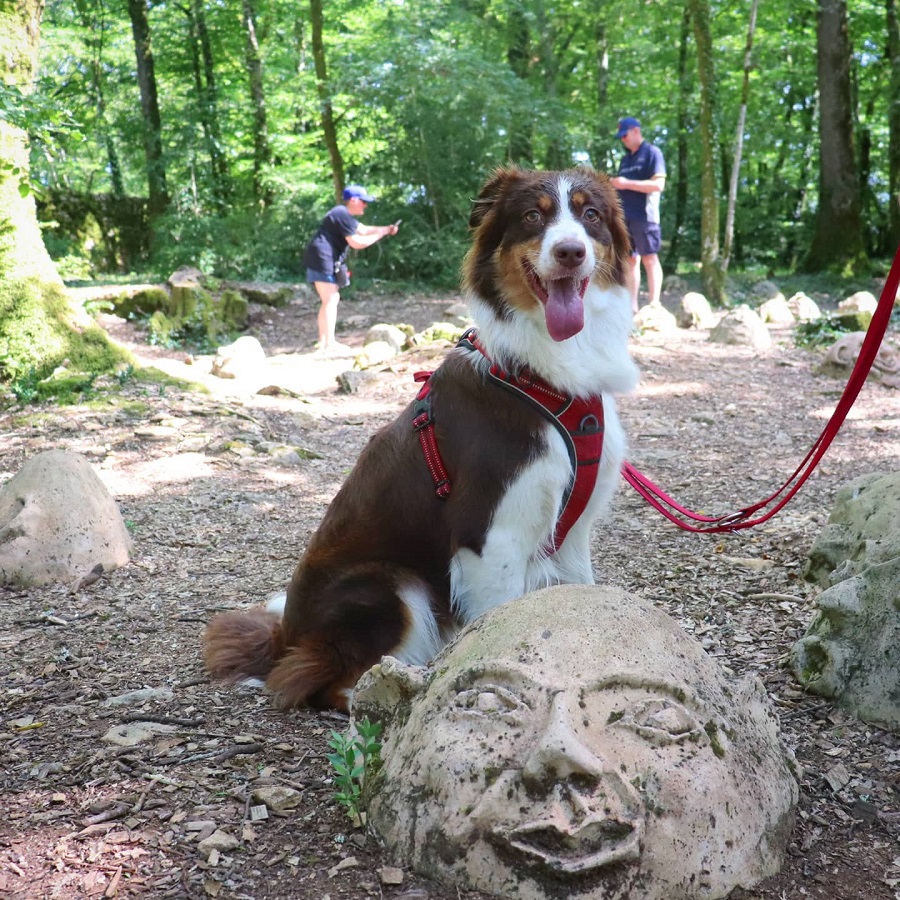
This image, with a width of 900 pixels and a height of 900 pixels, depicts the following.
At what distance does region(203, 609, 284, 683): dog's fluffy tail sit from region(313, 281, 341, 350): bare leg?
29.1ft

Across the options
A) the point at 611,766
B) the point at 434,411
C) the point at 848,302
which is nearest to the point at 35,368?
the point at 434,411

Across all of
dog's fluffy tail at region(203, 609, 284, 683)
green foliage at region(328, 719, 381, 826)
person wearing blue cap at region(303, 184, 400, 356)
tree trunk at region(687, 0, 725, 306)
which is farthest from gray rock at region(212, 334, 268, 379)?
green foliage at region(328, 719, 381, 826)

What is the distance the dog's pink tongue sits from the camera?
11.3ft

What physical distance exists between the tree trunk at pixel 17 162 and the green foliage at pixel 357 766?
7.37 metres

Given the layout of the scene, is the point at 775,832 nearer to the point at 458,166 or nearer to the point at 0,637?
the point at 0,637

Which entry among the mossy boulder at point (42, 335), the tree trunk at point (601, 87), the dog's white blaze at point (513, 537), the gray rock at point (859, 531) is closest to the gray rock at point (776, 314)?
the tree trunk at point (601, 87)

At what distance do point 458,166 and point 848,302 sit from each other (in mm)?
8650

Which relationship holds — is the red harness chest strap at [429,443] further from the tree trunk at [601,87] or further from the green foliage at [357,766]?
the tree trunk at [601,87]

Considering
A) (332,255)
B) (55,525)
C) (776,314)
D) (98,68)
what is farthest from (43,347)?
(98,68)

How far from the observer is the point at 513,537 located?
10.9 ft

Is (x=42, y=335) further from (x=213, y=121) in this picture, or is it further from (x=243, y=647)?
(x=213, y=121)

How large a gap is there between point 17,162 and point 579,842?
8580 millimetres

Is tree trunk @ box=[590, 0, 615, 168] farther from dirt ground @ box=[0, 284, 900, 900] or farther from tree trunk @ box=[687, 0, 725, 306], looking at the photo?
dirt ground @ box=[0, 284, 900, 900]

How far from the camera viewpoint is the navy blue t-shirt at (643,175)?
11680 mm
